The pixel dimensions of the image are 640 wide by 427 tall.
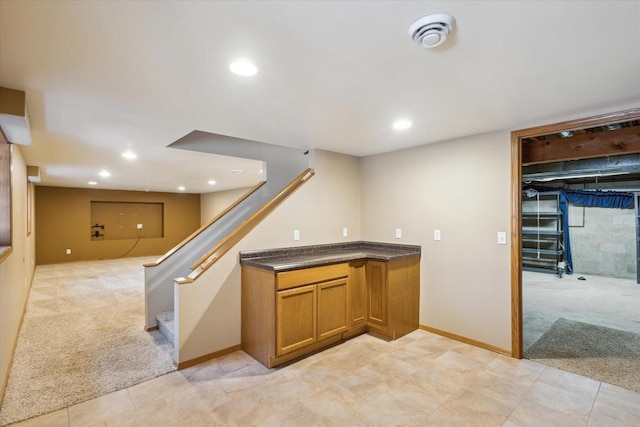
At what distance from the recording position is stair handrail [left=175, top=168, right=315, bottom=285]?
301 cm

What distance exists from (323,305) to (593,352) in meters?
2.77

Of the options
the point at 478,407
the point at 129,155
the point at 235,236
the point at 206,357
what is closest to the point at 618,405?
the point at 478,407

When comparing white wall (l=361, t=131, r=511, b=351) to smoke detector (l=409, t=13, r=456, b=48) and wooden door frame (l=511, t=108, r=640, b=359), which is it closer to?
wooden door frame (l=511, t=108, r=640, b=359)

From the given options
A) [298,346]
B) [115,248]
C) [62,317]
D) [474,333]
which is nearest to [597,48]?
[474,333]

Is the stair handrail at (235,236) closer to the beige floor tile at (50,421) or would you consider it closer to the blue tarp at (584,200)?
the beige floor tile at (50,421)

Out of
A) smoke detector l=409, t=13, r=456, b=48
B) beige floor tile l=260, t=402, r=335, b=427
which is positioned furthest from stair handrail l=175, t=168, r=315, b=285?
smoke detector l=409, t=13, r=456, b=48

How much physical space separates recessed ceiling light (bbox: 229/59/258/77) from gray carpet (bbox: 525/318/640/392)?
11.5 ft

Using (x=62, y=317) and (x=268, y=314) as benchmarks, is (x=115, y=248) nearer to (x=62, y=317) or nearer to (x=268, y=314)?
(x=62, y=317)

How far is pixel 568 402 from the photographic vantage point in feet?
7.54

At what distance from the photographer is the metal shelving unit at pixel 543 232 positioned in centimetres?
793

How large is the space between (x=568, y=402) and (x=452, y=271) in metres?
1.46

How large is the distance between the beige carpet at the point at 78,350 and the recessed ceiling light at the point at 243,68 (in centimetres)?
255

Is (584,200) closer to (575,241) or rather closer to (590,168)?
(575,241)

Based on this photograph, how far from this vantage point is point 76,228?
9016mm
